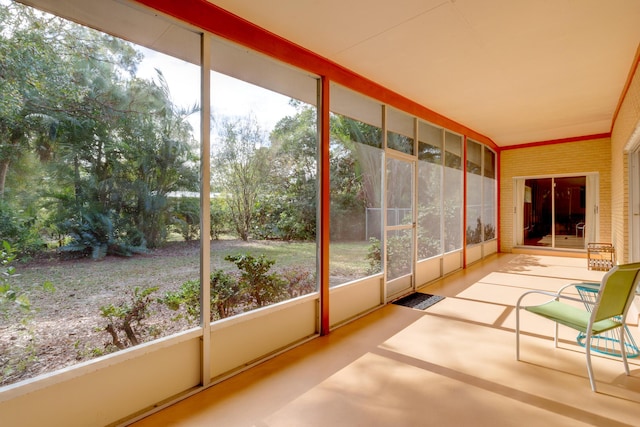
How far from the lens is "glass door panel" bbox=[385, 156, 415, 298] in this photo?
4.29 metres

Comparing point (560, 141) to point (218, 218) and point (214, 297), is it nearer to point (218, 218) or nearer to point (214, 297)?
point (218, 218)

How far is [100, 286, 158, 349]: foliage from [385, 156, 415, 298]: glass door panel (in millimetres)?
2928

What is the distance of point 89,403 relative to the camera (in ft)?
5.92

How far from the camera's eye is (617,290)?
225cm

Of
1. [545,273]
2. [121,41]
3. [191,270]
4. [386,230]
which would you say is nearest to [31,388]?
[191,270]

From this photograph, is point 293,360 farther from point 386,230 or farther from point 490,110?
point 490,110

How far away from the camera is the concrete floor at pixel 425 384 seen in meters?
1.95

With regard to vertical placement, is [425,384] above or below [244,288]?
below

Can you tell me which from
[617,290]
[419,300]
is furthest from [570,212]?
[617,290]

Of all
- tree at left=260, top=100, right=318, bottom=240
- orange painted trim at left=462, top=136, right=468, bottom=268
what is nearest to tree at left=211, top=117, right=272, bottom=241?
tree at left=260, top=100, right=318, bottom=240

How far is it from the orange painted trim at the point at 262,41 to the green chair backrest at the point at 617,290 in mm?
2867

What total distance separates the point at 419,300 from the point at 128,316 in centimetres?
355

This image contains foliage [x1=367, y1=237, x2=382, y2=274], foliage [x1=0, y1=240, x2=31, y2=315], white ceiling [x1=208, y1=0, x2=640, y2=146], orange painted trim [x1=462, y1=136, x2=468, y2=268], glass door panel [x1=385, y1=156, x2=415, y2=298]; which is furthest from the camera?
orange painted trim [x1=462, y1=136, x2=468, y2=268]

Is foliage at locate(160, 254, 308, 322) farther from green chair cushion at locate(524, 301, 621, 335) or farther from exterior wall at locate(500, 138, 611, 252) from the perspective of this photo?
exterior wall at locate(500, 138, 611, 252)
